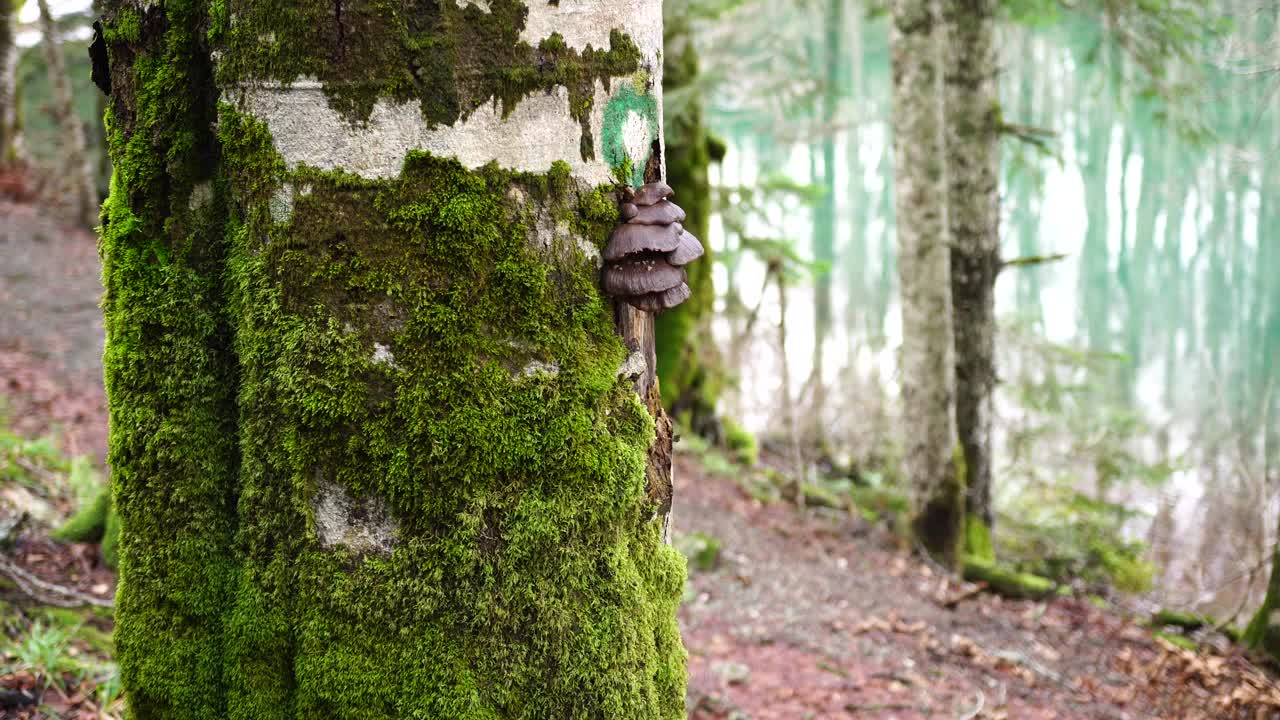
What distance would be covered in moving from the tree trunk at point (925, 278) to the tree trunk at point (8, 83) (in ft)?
45.1

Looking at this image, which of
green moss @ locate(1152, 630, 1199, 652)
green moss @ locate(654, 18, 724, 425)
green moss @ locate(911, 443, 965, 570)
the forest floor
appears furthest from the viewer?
green moss @ locate(654, 18, 724, 425)

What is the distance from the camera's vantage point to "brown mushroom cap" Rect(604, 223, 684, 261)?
1688 millimetres

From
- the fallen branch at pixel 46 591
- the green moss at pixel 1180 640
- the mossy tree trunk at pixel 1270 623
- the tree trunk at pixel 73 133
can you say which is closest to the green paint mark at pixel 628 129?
the fallen branch at pixel 46 591

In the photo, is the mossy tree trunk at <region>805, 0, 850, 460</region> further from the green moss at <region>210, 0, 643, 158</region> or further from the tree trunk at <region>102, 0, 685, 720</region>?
the green moss at <region>210, 0, 643, 158</region>

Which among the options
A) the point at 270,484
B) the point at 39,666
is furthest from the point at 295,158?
the point at 39,666

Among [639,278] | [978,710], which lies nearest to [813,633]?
[978,710]

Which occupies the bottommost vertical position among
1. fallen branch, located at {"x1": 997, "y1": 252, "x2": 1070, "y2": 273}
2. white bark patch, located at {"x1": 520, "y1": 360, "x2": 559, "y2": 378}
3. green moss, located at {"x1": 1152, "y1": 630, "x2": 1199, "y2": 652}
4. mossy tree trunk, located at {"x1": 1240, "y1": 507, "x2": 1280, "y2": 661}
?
green moss, located at {"x1": 1152, "y1": 630, "x2": 1199, "y2": 652}

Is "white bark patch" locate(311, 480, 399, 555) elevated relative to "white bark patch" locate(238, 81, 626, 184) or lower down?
lower down

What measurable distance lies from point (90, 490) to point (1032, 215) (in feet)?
142

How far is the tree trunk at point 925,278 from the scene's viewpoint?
696cm

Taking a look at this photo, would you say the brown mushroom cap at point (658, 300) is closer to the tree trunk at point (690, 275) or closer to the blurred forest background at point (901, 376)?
the blurred forest background at point (901, 376)

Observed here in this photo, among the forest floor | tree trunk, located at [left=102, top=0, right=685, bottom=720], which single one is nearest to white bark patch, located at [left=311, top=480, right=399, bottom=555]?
tree trunk, located at [left=102, top=0, right=685, bottom=720]

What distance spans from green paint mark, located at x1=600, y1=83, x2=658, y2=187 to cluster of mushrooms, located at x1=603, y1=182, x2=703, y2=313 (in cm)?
6

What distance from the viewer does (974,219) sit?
773 cm
